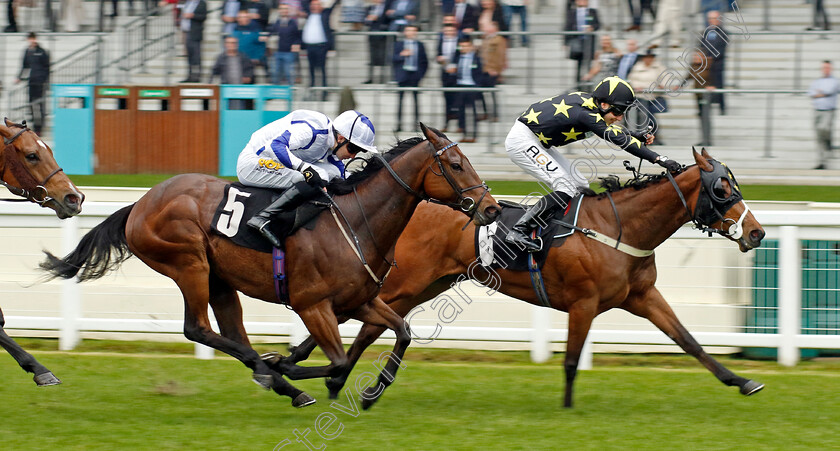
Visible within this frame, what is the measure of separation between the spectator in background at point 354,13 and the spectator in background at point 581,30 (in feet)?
7.86

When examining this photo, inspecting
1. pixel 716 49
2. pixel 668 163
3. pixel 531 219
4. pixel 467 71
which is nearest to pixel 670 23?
pixel 716 49

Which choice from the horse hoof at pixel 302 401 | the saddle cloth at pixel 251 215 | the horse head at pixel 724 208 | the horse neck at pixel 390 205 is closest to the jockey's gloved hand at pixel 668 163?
the horse head at pixel 724 208

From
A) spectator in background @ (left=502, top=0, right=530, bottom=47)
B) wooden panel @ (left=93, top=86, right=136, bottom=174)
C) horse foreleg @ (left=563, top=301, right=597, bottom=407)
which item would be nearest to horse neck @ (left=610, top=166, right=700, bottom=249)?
horse foreleg @ (left=563, top=301, right=597, bottom=407)

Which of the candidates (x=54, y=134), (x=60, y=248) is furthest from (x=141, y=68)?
(x=60, y=248)

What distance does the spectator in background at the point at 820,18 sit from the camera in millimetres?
11039

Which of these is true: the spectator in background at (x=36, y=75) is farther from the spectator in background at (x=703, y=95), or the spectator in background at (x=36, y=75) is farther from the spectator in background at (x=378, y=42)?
the spectator in background at (x=703, y=95)

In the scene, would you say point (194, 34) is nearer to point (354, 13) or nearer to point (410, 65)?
point (354, 13)

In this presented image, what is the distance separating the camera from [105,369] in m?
6.71

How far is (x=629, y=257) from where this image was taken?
588 cm

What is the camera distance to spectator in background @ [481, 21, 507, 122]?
34.2 ft

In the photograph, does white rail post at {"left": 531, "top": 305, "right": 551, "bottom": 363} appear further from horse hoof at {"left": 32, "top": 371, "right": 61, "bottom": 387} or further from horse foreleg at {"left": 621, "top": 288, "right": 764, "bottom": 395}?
horse hoof at {"left": 32, "top": 371, "right": 61, "bottom": 387}

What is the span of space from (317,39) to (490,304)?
501 cm

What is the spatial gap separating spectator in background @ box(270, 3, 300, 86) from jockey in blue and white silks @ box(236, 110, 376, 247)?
576cm

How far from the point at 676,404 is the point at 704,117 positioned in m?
4.75
